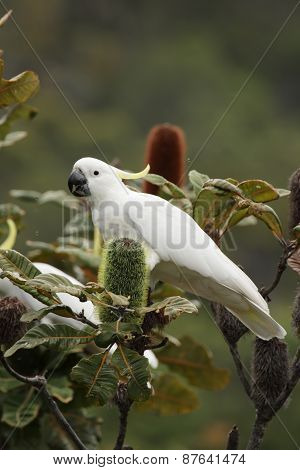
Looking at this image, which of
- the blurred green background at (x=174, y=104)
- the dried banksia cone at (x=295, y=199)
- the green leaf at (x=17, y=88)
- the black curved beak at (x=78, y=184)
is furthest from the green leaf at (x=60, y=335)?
the blurred green background at (x=174, y=104)

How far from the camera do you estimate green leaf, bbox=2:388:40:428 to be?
3379 mm

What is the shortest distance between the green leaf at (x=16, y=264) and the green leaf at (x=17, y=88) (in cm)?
68

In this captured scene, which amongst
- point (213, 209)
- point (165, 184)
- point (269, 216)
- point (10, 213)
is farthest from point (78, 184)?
point (269, 216)

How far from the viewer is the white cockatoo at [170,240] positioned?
315cm

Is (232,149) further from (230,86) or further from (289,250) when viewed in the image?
(289,250)

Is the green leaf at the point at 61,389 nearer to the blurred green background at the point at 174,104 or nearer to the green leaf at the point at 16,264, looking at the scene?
the green leaf at the point at 16,264

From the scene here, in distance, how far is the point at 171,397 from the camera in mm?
3775

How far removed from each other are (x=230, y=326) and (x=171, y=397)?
2.92ft

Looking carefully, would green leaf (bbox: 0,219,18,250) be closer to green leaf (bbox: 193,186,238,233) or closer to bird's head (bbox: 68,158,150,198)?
bird's head (bbox: 68,158,150,198)

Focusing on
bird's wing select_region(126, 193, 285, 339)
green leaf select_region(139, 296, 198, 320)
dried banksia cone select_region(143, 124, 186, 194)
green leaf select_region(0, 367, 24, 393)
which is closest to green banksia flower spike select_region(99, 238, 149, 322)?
green leaf select_region(139, 296, 198, 320)

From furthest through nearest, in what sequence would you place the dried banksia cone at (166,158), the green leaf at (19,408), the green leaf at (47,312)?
the dried banksia cone at (166,158) → the green leaf at (19,408) → the green leaf at (47,312)

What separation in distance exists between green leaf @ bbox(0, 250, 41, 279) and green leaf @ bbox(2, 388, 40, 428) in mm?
880

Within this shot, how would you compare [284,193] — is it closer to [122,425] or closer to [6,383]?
[122,425]
